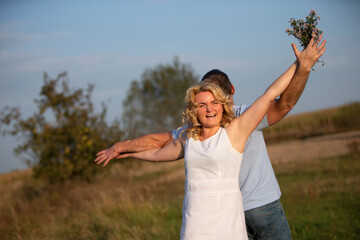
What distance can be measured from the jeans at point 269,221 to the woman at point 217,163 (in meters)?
0.33

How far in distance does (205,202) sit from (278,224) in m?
0.75

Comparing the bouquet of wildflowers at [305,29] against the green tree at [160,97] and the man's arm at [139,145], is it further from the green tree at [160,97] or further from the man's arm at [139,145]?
the green tree at [160,97]

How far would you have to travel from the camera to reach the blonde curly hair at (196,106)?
9.70 ft

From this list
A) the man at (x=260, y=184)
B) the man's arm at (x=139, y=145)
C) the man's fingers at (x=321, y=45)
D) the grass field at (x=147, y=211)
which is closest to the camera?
the man's fingers at (x=321, y=45)

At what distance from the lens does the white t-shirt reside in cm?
322

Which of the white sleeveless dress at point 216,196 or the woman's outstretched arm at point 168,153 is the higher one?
the woman's outstretched arm at point 168,153

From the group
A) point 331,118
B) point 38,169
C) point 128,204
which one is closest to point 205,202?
point 128,204

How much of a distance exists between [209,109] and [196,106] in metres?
0.11

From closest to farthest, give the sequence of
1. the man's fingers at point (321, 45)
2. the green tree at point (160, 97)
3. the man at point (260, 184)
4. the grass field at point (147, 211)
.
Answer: the man's fingers at point (321, 45) → the man at point (260, 184) → the grass field at point (147, 211) → the green tree at point (160, 97)

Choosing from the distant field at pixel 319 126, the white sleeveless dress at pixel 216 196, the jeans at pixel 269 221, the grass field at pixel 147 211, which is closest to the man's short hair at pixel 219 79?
the white sleeveless dress at pixel 216 196

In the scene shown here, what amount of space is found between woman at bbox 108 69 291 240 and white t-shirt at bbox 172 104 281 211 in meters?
0.33

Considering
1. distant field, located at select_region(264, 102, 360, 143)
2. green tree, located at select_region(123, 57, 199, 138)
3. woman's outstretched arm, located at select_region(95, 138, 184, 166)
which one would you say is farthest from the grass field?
green tree, located at select_region(123, 57, 199, 138)

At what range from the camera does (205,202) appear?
2.87m

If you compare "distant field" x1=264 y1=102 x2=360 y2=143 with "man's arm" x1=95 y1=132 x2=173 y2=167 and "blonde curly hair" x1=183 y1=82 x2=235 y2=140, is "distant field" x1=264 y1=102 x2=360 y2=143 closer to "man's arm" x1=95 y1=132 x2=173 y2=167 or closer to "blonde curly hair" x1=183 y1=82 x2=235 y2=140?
"man's arm" x1=95 y1=132 x2=173 y2=167
